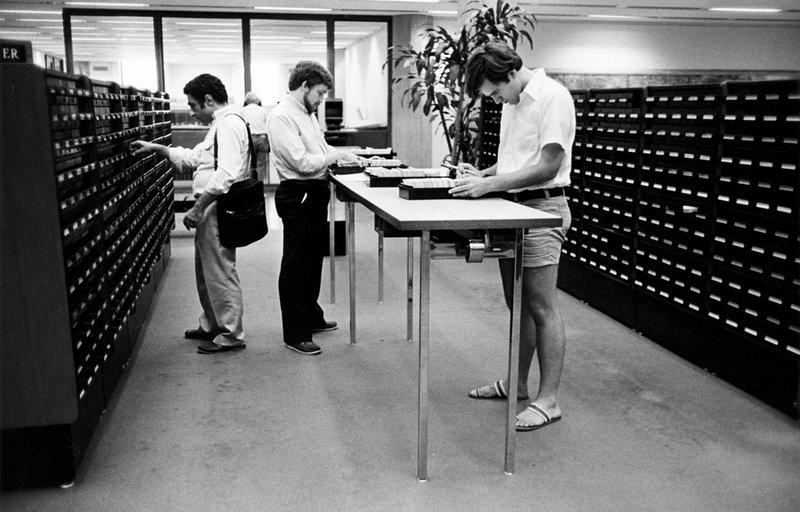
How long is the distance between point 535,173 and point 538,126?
0.60ft

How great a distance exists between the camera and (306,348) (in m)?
3.64

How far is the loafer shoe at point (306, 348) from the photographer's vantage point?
3.63 m

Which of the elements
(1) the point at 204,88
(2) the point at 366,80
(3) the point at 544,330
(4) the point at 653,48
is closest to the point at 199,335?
(1) the point at 204,88

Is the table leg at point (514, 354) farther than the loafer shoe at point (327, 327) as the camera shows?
No

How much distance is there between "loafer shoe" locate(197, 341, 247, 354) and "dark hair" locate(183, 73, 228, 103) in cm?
118

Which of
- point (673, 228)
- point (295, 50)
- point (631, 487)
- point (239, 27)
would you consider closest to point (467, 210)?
point (631, 487)

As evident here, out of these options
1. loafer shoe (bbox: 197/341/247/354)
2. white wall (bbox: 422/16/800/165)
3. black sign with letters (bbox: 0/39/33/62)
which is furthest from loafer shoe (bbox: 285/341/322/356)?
white wall (bbox: 422/16/800/165)

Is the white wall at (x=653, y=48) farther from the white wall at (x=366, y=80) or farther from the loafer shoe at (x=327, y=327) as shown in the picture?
the loafer shoe at (x=327, y=327)

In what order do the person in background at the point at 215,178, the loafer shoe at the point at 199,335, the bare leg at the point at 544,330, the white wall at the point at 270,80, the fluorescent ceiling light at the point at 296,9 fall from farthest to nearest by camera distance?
the white wall at the point at 270,80 → the fluorescent ceiling light at the point at 296,9 → the loafer shoe at the point at 199,335 → the person in background at the point at 215,178 → the bare leg at the point at 544,330

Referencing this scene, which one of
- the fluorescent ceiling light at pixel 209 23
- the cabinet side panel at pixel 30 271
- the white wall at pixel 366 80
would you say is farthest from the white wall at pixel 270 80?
the cabinet side panel at pixel 30 271

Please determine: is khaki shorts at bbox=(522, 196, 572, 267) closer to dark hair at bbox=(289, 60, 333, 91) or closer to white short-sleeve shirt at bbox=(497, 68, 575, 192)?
white short-sleeve shirt at bbox=(497, 68, 575, 192)

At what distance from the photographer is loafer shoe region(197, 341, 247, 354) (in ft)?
12.0

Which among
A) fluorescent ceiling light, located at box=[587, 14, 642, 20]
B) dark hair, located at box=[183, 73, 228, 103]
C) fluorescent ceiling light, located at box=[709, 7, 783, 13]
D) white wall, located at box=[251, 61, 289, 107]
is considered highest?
fluorescent ceiling light, located at box=[709, 7, 783, 13]

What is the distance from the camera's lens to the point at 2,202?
6.69 feet
